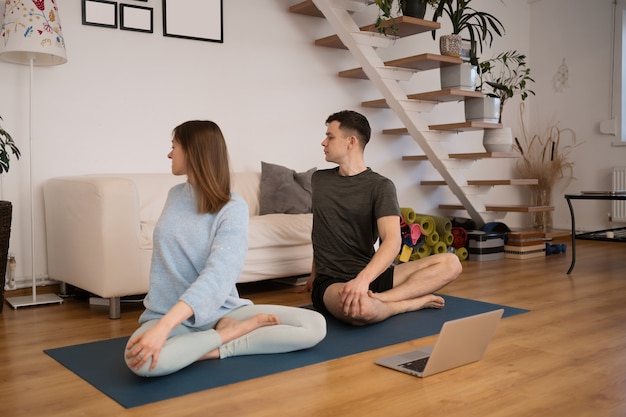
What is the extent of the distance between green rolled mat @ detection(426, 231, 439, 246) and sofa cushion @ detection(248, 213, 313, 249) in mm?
1284

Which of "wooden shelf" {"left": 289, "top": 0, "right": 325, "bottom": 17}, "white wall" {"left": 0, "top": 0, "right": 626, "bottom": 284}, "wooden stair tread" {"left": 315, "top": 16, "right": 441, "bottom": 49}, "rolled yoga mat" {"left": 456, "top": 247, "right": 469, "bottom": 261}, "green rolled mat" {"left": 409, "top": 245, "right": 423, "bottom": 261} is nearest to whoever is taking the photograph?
"white wall" {"left": 0, "top": 0, "right": 626, "bottom": 284}

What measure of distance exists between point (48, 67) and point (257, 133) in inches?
61.3

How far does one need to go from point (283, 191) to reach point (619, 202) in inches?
145

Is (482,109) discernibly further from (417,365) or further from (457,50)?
(417,365)

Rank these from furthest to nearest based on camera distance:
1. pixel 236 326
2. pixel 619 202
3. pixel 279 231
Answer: pixel 619 202
pixel 279 231
pixel 236 326

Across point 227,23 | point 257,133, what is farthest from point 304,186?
point 227,23

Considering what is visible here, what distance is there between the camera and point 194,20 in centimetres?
468

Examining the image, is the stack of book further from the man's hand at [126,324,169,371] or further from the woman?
the man's hand at [126,324,169,371]

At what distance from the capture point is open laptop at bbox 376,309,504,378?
2.21m

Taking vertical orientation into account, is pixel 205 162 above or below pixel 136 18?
below

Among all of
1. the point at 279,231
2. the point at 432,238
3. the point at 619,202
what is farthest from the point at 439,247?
the point at 619,202

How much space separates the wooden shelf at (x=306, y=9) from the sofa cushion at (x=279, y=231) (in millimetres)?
1837

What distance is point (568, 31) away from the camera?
687 centimetres

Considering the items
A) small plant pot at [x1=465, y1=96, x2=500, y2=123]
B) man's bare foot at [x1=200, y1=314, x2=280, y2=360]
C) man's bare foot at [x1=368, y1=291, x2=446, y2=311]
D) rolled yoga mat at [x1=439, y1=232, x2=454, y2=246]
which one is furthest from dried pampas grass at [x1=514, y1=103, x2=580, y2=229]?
man's bare foot at [x1=200, y1=314, x2=280, y2=360]
